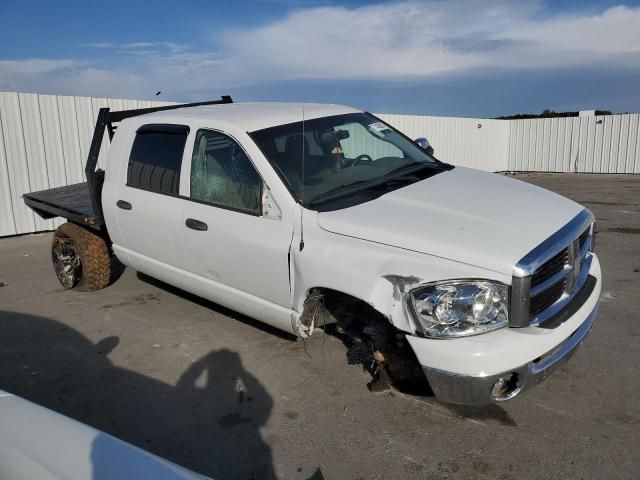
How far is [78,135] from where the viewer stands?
10062 mm

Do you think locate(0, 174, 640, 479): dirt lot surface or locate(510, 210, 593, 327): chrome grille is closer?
locate(510, 210, 593, 327): chrome grille

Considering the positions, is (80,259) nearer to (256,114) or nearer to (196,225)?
(196,225)

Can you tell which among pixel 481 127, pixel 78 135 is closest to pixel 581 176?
pixel 481 127

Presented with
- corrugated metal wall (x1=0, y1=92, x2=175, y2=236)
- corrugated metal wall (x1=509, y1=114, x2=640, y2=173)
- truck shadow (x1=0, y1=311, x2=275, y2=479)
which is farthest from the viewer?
corrugated metal wall (x1=509, y1=114, x2=640, y2=173)

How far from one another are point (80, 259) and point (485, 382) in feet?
15.7

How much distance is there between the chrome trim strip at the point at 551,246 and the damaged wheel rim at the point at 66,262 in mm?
5020

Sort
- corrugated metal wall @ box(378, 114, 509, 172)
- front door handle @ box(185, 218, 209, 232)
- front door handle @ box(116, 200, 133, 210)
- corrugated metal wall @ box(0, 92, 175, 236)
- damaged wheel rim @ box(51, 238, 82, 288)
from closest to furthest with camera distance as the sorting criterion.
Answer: front door handle @ box(185, 218, 209, 232) → front door handle @ box(116, 200, 133, 210) → damaged wheel rim @ box(51, 238, 82, 288) → corrugated metal wall @ box(0, 92, 175, 236) → corrugated metal wall @ box(378, 114, 509, 172)

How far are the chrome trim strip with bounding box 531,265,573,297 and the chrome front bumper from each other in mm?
355

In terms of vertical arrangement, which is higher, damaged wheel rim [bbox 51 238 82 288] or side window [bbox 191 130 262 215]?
side window [bbox 191 130 262 215]

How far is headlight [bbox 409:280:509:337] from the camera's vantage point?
2637 mm

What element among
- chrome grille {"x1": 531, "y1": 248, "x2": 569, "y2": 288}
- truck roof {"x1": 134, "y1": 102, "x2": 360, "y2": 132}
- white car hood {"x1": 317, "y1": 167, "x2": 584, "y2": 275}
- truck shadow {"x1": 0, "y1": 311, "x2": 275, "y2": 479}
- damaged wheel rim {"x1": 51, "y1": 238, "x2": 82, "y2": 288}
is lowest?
truck shadow {"x1": 0, "y1": 311, "x2": 275, "y2": 479}

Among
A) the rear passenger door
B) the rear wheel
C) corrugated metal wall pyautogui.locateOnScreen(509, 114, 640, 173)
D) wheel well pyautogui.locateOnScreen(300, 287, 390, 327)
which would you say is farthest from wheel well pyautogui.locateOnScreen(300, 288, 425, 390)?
corrugated metal wall pyautogui.locateOnScreen(509, 114, 640, 173)

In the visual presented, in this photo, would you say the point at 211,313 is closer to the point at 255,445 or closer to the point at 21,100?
the point at 255,445

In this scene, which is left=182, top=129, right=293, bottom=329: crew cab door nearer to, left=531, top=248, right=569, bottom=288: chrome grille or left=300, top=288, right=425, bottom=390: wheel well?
left=300, top=288, right=425, bottom=390: wheel well
